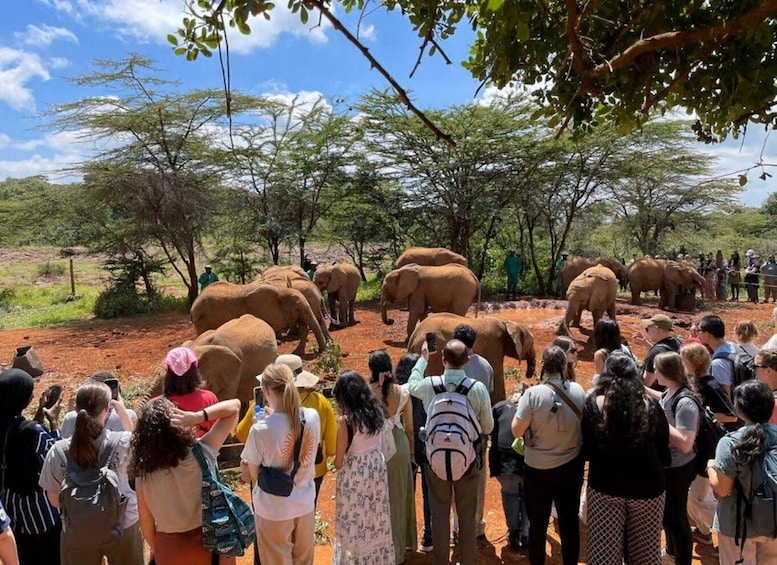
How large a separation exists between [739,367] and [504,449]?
208 centimetres

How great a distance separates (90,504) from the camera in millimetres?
2959

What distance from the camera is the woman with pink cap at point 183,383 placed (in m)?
3.37

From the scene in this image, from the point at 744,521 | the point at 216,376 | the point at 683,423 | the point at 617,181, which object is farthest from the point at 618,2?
the point at 617,181

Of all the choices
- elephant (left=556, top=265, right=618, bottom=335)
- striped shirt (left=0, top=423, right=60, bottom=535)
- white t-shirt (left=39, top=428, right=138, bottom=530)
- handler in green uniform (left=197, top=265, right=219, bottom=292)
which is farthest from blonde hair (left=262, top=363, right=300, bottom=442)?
handler in green uniform (left=197, top=265, right=219, bottom=292)

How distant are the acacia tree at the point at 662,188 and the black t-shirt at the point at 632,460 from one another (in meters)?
19.1

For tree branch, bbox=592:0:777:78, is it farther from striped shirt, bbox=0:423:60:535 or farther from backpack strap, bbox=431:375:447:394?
striped shirt, bbox=0:423:60:535

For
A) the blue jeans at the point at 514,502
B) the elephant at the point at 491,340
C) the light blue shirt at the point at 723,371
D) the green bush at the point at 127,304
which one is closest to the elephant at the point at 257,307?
the elephant at the point at 491,340

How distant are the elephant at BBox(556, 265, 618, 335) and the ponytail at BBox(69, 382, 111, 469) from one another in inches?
447

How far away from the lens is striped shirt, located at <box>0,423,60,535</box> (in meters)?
3.21

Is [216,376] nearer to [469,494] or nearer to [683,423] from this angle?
[469,494]

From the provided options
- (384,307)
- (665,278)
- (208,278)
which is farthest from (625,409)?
(665,278)

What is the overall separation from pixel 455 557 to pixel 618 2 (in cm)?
421

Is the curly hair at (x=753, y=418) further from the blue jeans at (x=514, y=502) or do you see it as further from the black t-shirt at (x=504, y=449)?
the blue jeans at (x=514, y=502)

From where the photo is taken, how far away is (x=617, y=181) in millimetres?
21469
